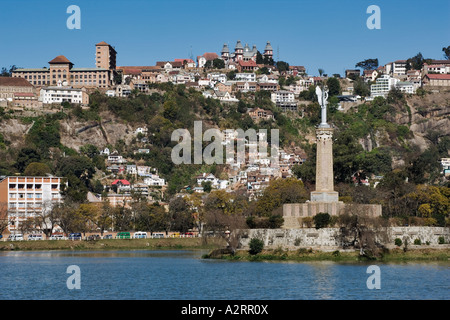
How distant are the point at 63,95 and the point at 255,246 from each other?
112m

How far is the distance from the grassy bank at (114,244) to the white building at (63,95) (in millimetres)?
79396

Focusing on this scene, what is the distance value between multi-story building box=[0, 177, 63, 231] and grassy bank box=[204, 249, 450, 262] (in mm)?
49146

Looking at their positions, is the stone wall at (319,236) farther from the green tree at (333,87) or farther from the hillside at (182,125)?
the green tree at (333,87)

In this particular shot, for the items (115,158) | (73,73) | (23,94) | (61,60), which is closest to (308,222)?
(115,158)

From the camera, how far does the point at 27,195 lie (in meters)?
116

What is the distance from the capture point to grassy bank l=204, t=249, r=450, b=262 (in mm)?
63281

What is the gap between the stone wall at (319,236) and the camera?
6469 cm

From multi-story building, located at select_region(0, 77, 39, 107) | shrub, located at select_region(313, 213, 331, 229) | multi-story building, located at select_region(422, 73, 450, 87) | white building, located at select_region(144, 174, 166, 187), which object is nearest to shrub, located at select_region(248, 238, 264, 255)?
shrub, located at select_region(313, 213, 331, 229)

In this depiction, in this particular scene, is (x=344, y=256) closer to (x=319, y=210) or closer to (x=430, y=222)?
(x=319, y=210)

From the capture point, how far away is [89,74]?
188125 millimetres

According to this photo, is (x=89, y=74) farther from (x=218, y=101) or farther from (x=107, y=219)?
(x=107, y=219)

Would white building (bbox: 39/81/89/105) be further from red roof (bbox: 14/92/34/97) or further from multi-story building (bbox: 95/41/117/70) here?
multi-story building (bbox: 95/41/117/70)

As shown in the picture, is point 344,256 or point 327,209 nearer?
point 344,256

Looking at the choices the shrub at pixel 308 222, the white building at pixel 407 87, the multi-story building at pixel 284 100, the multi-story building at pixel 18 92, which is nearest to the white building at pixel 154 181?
the multi-story building at pixel 18 92
